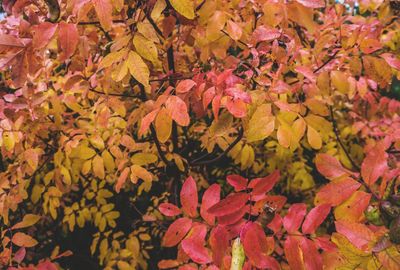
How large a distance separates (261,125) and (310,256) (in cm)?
40

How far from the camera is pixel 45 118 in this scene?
1971 mm

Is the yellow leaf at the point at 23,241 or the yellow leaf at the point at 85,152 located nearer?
the yellow leaf at the point at 23,241

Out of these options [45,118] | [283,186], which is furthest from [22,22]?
[283,186]

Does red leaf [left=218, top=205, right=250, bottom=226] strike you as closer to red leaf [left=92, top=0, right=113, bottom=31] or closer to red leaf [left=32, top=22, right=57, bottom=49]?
red leaf [left=92, top=0, right=113, bottom=31]

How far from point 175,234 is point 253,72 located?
2.00 feet

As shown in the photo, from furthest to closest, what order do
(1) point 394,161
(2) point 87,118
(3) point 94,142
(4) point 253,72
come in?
(2) point 87,118
(3) point 94,142
(1) point 394,161
(4) point 253,72

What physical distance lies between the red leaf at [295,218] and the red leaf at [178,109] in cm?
41

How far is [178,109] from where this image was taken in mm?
1181

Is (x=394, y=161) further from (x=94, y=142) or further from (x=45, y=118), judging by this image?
(x=45, y=118)

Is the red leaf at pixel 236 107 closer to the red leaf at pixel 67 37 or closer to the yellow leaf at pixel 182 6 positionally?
the yellow leaf at pixel 182 6

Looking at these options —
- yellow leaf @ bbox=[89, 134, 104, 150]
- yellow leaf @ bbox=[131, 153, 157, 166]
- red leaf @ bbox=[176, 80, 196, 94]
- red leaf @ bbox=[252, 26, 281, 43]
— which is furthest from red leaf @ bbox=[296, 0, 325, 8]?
yellow leaf @ bbox=[89, 134, 104, 150]

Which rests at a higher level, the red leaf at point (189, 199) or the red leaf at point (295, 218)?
the red leaf at point (189, 199)

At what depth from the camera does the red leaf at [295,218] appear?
1.05 meters

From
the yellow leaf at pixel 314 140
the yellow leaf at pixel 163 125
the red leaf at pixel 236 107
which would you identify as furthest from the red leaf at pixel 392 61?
the yellow leaf at pixel 163 125
